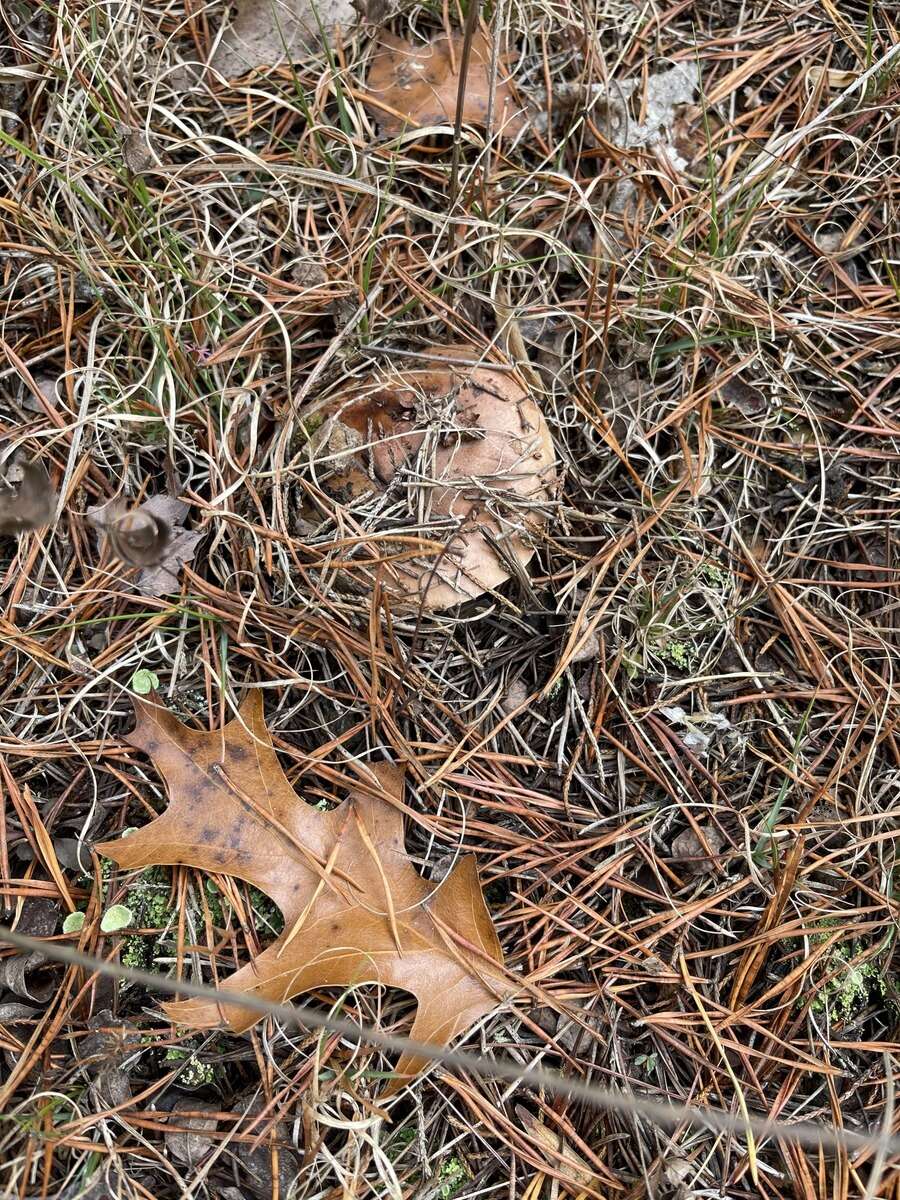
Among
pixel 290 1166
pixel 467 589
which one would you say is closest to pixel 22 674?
pixel 467 589

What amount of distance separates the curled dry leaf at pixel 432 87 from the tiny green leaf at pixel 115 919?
183 centimetres

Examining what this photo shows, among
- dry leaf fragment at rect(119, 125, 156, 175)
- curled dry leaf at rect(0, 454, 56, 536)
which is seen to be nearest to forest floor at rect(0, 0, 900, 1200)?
dry leaf fragment at rect(119, 125, 156, 175)

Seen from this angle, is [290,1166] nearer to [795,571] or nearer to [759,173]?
[795,571]

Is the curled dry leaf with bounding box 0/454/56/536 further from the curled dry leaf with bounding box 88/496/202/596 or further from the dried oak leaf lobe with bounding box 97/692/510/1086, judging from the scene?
the dried oak leaf lobe with bounding box 97/692/510/1086

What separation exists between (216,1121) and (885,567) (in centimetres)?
183

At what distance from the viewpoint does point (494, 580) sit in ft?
6.27

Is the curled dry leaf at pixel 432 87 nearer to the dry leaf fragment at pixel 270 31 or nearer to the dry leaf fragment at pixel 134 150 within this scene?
the dry leaf fragment at pixel 270 31

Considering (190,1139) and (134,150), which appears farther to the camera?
(134,150)

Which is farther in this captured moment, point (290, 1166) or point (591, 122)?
point (591, 122)

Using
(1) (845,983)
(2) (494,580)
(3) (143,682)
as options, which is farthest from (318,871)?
(1) (845,983)

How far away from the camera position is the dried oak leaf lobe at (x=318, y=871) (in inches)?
68.5

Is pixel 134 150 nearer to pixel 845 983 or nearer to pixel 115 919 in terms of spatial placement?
pixel 115 919

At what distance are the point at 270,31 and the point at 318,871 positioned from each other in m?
1.94

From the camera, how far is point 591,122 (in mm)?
2166
